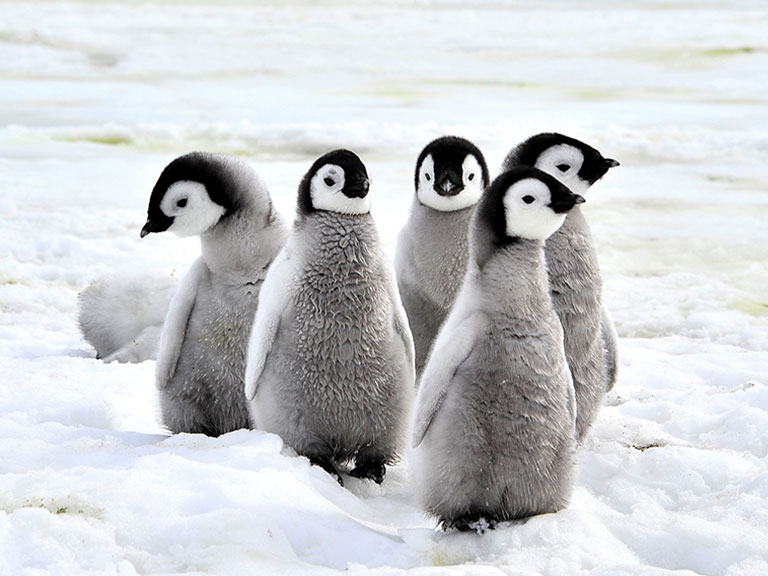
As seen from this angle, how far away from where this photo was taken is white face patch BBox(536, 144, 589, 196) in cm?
339

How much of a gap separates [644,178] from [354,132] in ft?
10.6

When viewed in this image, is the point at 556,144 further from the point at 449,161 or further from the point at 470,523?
the point at 470,523

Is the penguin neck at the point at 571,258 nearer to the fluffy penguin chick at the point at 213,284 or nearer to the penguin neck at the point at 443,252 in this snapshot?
the penguin neck at the point at 443,252

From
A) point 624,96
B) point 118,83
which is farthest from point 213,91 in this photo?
point 624,96

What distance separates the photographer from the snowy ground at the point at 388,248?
2.59 meters

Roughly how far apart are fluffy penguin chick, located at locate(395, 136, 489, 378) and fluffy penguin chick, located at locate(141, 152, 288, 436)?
66 cm

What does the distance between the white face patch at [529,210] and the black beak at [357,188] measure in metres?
0.52

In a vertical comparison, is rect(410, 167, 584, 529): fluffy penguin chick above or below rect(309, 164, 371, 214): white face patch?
below

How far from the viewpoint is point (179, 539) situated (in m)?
2.46

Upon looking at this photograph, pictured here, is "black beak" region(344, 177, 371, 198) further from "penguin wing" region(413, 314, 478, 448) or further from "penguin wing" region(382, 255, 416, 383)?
"penguin wing" region(413, 314, 478, 448)

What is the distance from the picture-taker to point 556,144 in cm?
342

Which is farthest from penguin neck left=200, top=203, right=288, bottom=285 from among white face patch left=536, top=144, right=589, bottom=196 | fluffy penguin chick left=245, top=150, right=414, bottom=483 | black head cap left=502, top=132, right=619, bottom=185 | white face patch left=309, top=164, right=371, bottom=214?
white face patch left=536, top=144, right=589, bottom=196

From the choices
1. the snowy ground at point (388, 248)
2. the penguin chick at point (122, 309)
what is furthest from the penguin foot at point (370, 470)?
the penguin chick at point (122, 309)

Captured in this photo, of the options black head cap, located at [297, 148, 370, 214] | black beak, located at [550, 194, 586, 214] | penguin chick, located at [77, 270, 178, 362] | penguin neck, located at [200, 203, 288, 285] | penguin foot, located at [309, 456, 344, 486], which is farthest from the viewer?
penguin chick, located at [77, 270, 178, 362]
